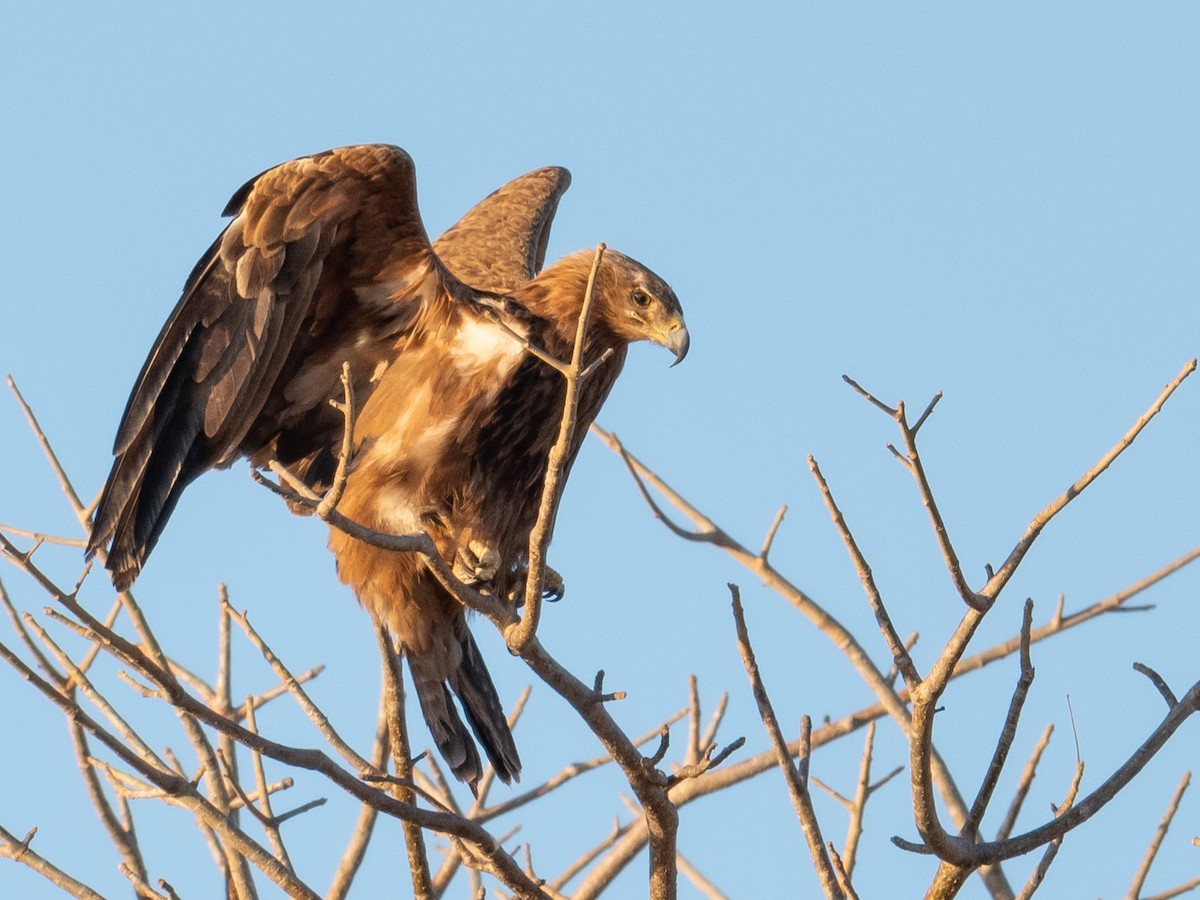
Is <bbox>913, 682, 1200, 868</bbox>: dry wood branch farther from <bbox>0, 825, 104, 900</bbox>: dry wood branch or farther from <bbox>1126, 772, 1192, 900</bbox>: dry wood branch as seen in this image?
<bbox>0, 825, 104, 900</bbox>: dry wood branch

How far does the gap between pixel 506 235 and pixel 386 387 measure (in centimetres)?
166

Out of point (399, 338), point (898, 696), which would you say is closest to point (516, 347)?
point (399, 338)

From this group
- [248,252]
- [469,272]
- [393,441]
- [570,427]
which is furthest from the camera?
[469,272]

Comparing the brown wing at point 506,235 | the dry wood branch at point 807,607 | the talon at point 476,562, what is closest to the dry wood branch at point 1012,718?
the dry wood branch at point 807,607

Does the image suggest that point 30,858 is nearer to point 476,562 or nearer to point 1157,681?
point 476,562

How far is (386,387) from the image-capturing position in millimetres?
5156

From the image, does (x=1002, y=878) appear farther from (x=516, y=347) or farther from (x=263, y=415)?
(x=263, y=415)

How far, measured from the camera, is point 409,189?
479 cm

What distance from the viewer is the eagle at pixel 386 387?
184 inches

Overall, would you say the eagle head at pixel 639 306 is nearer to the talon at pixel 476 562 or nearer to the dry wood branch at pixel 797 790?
the talon at pixel 476 562

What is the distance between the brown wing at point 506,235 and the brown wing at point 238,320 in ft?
3.26

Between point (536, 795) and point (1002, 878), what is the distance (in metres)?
1.37

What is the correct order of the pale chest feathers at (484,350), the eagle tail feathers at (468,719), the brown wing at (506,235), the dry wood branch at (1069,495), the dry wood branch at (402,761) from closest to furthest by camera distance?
the dry wood branch at (1069,495)
the dry wood branch at (402,761)
the pale chest feathers at (484,350)
the eagle tail feathers at (468,719)
the brown wing at (506,235)

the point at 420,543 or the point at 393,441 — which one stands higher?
the point at 393,441
